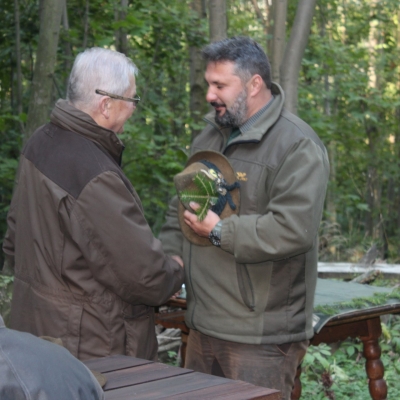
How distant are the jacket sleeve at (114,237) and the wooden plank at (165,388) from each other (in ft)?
2.31

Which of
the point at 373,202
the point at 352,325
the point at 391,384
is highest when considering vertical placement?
the point at 352,325

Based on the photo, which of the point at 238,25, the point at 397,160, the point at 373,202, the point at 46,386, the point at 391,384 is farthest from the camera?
the point at 373,202

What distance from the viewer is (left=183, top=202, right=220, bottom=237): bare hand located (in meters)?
3.25

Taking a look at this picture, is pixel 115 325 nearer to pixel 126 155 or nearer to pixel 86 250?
pixel 86 250

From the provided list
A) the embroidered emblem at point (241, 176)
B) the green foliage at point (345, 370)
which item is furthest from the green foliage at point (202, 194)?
the green foliage at point (345, 370)

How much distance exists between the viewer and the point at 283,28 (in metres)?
6.24

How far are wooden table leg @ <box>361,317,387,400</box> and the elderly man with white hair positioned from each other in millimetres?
1880

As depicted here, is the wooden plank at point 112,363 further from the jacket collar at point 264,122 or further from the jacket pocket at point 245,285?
the jacket collar at point 264,122

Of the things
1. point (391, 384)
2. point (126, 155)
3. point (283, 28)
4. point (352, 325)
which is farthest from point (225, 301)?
point (126, 155)

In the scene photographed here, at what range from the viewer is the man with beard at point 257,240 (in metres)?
3.11

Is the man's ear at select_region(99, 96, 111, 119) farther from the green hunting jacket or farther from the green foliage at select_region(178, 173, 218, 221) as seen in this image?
the green hunting jacket

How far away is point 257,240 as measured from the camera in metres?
3.09

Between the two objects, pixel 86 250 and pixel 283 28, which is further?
pixel 283 28

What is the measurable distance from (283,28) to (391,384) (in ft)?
10.3
